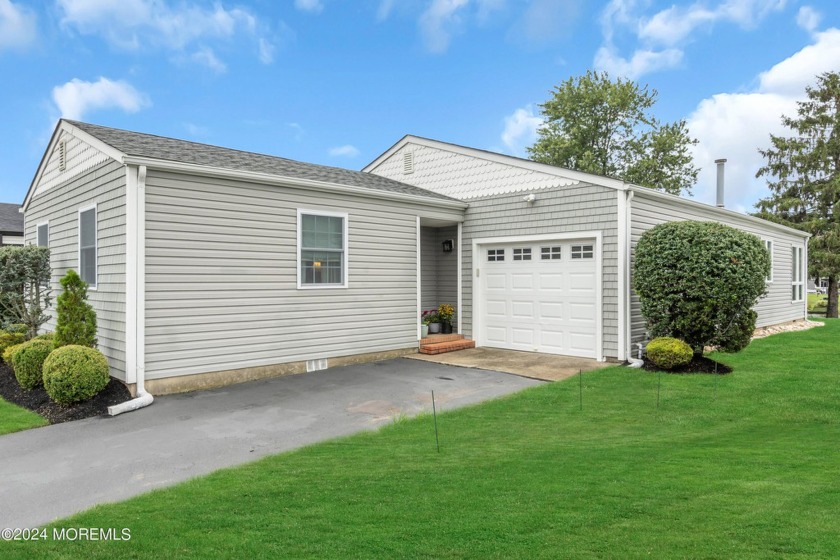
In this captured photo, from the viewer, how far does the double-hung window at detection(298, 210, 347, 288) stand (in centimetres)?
897

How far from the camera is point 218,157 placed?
28.8ft

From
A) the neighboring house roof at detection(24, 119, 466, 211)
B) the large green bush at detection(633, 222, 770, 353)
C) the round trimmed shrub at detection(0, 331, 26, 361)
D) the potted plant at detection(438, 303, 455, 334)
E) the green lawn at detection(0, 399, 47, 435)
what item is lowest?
the green lawn at detection(0, 399, 47, 435)

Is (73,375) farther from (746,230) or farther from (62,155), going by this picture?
(746,230)

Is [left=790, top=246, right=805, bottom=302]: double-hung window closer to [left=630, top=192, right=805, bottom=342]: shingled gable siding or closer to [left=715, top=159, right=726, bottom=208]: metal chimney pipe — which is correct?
[left=630, top=192, right=805, bottom=342]: shingled gable siding

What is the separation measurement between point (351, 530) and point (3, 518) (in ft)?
8.50

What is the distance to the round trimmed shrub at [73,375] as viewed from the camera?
6605mm

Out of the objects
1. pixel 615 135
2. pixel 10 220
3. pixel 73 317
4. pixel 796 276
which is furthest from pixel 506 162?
pixel 615 135

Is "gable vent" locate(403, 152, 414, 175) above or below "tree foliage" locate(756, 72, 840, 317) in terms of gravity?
below

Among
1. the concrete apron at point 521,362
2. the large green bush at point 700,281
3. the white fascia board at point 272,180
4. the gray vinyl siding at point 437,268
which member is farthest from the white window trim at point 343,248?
the large green bush at point 700,281

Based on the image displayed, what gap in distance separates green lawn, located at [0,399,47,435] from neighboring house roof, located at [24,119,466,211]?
3.42 m

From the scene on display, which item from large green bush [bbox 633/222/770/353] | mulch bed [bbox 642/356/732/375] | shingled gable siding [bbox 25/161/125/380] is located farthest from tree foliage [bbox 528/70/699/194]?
shingled gable siding [bbox 25/161/125/380]

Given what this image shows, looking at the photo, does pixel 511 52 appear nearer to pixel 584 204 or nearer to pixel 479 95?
pixel 479 95

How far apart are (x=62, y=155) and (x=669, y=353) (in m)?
11.3

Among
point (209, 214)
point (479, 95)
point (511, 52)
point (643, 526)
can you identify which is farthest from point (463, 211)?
point (479, 95)
